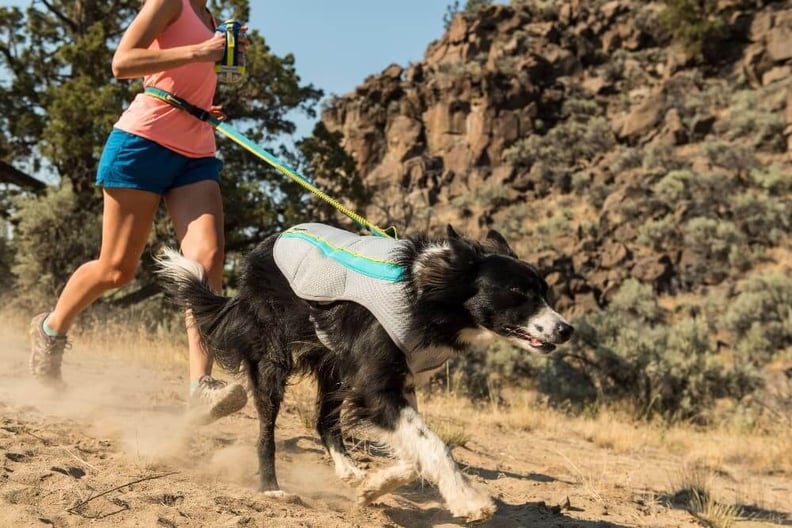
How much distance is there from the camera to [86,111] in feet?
39.9

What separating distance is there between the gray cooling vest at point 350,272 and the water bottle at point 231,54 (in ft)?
3.23

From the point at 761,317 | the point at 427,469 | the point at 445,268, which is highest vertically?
the point at 445,268

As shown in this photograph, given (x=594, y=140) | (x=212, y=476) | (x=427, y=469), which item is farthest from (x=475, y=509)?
(x=594, y=140)

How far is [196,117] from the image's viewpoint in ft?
13.6

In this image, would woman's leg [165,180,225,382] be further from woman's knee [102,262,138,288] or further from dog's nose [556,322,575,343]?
dog's nose [556,322,575,343]

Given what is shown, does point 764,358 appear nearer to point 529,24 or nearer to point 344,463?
point 344,463

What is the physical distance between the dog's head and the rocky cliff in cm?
894

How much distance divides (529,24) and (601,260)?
25.7 meters

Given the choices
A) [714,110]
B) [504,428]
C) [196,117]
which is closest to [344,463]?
[196,117]

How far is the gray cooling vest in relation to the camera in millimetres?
3246

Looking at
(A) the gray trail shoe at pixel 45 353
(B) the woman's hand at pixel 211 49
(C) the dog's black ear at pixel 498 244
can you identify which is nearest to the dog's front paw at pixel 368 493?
(C) the dog's black ear at pixel 498 244

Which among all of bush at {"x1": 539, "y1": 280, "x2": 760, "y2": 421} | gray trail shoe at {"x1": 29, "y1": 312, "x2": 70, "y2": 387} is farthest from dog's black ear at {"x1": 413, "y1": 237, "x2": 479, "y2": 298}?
bush at {"x1": 539, "y1": 280, "x2": 760, "y2": 421}

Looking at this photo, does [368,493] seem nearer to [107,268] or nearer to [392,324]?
[392,324]

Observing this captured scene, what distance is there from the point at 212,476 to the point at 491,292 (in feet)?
5.67
